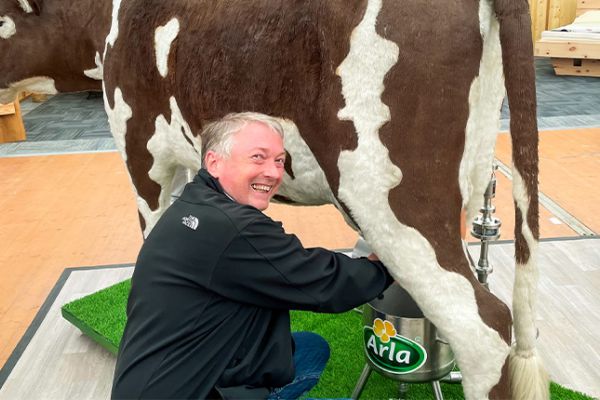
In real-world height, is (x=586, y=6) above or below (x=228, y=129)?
below

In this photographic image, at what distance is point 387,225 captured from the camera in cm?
119

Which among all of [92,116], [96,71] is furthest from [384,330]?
[92,116]

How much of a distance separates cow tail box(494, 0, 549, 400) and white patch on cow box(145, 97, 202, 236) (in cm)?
75

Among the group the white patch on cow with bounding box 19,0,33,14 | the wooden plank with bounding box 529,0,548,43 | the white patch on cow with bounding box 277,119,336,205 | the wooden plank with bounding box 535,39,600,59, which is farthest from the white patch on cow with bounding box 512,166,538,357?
the wooden plank with bounding box 529,0,548,43

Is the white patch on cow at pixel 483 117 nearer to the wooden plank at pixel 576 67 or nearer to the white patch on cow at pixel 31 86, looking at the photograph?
the white patch on cow at pixel 31 86

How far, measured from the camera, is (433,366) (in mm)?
1572

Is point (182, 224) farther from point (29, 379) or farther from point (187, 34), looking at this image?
point (29, 379)

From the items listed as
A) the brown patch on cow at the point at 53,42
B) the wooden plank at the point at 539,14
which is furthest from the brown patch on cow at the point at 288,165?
the wooden plank at the point at 539,14

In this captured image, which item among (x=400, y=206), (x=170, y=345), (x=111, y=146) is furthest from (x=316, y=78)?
(x=111, y=146)

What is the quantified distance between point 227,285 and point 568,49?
23.0ft

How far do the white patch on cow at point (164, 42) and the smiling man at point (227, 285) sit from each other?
0.37m

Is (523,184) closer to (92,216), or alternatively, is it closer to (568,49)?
(92,216)

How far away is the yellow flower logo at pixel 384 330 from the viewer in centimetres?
155

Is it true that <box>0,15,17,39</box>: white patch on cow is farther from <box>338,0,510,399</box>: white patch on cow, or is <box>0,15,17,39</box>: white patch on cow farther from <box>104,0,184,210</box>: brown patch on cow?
<box>338,0,510,399</box>: white patch on cow
